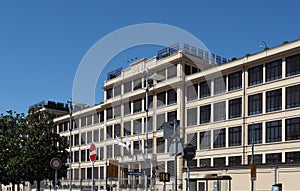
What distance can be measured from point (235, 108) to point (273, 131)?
723 cm

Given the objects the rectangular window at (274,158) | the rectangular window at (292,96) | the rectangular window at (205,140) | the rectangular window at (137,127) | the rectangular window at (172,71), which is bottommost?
the rectangular window at (274,158)

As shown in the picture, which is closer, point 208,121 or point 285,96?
point 285,96

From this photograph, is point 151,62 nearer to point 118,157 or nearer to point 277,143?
point 118,157

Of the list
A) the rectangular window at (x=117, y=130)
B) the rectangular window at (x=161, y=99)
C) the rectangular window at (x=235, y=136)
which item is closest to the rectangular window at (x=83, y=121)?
the rectangular window at (x=117, y=130)

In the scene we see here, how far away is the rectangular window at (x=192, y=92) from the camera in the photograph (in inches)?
2751

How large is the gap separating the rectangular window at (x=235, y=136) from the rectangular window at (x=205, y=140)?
3.99 meters

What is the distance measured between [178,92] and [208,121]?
22.5 feet

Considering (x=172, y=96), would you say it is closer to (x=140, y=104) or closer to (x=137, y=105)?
(x=140, y=104)

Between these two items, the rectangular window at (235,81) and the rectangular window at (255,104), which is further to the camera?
the rectangular window at (235,81)

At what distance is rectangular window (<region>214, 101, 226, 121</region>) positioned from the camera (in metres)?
64.5

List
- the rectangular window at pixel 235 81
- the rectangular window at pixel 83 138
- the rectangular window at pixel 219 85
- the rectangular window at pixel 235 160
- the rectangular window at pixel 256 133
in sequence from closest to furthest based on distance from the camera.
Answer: the rectangular window at pixel 256 133
the rectangular window at pixel 235 160
the rectangular window at pixel 235 81
the rectangular window at pixel 219 85
the rectangular window at pixel 83 138

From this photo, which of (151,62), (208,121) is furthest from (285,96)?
(151,62)

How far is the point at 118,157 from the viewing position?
80.9 meters

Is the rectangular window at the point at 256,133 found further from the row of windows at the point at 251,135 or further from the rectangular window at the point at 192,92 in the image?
the rectangular window at the point at 192,92
